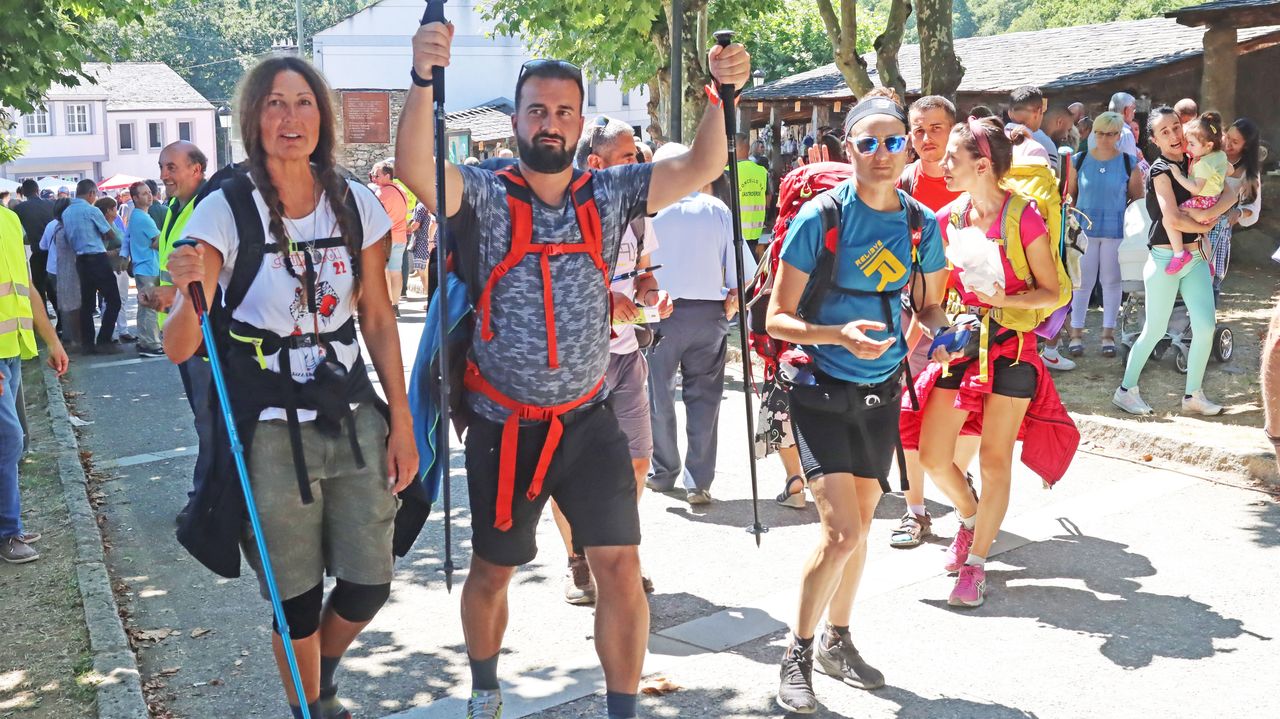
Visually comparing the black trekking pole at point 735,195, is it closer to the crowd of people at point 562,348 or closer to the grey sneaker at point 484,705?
the crowd of people at point 562,348

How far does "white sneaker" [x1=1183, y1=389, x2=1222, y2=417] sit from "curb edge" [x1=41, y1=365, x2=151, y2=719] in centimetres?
648

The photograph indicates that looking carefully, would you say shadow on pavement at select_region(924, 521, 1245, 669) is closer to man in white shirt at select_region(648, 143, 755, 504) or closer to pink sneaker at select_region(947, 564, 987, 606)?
pink sneaker at select_region(947, 564, 987, 606)

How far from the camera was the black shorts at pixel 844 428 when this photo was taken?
173 inches

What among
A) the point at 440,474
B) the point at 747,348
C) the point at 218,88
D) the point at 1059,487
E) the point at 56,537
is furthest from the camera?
the point at 218,88

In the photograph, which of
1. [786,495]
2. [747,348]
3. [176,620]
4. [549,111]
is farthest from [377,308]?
[786,495]

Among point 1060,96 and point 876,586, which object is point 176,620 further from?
point 1060,96

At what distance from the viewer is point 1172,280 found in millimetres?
8305

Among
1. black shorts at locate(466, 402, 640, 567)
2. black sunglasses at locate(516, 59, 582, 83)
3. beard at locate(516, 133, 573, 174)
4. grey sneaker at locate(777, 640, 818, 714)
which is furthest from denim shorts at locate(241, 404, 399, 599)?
grey sneaker at locate(777, 640, 818, 714)

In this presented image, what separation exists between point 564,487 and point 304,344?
874mm

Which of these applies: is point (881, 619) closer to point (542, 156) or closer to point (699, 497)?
point (699, 497)

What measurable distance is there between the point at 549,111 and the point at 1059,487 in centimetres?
460

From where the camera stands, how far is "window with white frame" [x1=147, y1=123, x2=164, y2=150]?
235 ft

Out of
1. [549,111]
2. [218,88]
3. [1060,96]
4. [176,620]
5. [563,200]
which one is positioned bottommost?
[176,620]

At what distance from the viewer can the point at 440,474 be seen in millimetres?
3939
